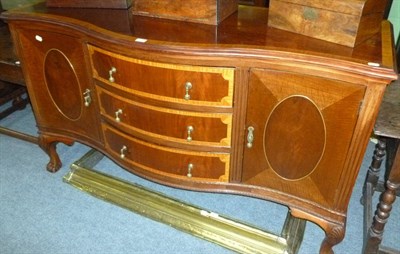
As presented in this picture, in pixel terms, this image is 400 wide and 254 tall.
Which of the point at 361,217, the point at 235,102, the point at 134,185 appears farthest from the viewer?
the point at 134,185

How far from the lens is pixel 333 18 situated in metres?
1.10

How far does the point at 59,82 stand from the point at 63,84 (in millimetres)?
25

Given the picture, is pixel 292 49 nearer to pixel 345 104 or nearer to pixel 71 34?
pixel 345 104

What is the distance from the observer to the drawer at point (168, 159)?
142 centimetres

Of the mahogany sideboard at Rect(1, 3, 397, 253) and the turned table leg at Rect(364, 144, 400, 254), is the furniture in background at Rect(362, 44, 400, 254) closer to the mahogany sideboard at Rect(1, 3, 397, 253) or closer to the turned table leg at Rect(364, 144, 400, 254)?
the turned table leg at Rect(364, 144, 400, 254)

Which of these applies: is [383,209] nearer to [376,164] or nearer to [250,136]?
[376,164]

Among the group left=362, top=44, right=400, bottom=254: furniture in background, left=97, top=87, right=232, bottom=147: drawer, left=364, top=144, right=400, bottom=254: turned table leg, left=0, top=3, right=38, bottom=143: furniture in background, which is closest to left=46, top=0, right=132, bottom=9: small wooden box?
left=97, top=87, right=232, bottom=147: drawer

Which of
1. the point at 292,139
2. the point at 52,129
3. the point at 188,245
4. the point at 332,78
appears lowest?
the point at 188,245

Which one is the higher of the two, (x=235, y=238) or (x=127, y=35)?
(x=127, y=35)

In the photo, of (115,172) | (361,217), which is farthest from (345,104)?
(115,172)

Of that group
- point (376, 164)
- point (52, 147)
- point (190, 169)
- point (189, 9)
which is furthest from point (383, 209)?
point (52, 147)

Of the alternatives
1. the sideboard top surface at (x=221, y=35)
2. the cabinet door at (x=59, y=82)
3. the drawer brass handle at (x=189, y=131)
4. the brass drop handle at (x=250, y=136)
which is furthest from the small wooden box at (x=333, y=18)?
the cabinet door at (x=59, y=82)

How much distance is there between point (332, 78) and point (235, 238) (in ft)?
3.01

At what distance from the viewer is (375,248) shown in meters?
1.47
